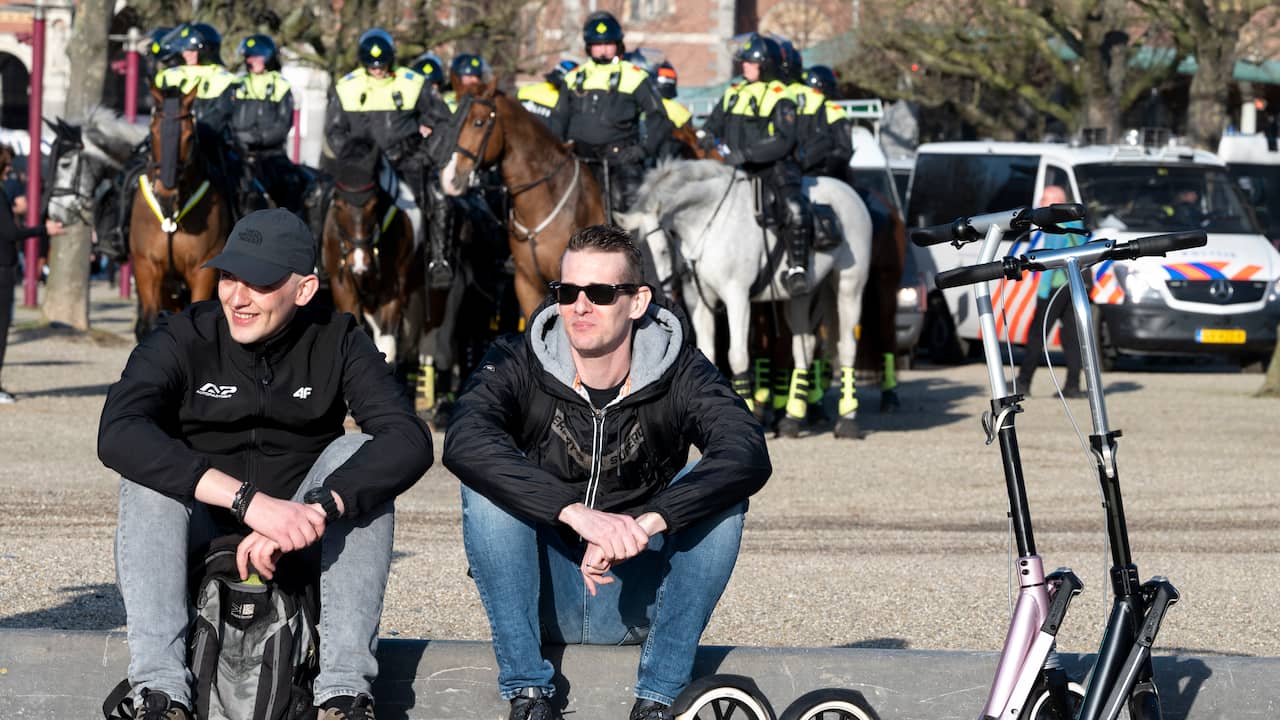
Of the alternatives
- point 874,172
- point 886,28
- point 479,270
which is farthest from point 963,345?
point 886,28

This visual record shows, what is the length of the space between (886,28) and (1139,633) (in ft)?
109

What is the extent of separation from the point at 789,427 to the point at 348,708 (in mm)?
10351

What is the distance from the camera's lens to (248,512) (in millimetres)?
5535

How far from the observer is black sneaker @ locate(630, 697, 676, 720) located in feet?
18.3

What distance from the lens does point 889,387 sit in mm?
17516

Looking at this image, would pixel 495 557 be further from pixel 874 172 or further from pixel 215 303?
pixel 874 172

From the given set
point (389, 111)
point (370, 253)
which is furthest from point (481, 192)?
point (370, 253)

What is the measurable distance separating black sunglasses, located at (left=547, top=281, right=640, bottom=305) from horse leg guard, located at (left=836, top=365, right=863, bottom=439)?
31.8 feet

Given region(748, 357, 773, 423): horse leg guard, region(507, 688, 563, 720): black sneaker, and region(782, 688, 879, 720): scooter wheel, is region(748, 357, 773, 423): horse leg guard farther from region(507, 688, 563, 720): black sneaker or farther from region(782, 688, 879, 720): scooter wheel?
region(782, 688, 879, 720): scooter wheel

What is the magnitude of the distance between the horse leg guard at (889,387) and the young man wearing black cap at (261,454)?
450 inches

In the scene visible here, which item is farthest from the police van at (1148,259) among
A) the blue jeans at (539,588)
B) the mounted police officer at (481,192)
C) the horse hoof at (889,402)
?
the blue jeans at (539,588)

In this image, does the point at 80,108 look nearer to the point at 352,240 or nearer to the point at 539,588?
the point at 352,240

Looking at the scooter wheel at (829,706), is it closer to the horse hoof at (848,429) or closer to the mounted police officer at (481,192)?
the mounted police officer at (481,192)

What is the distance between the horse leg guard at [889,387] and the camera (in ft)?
56.6
